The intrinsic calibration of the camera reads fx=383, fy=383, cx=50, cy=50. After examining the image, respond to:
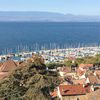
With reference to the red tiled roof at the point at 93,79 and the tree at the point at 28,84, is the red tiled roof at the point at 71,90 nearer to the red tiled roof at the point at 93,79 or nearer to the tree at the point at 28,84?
the red tiled roof at the point at 93,79

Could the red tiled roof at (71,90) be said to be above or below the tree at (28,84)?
below

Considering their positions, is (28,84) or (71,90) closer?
(28,84)

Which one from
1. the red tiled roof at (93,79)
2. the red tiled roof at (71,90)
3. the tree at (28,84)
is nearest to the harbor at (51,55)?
the red tiled roof at (93,79)

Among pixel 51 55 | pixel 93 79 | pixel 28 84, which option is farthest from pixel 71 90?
pixel 51 55

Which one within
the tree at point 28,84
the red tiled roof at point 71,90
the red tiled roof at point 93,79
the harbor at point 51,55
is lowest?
the harbor at point 51,55

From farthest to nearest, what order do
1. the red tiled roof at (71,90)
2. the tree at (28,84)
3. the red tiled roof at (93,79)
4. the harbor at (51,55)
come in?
the harbor at (51,55)
the red tiled roof at (93,79)
the red tiled roof at (71,90)
the tree at (28,84)

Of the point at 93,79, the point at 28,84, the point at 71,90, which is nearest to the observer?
the point at 28,84

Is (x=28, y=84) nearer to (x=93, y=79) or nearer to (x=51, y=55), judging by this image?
(x=93, y=79)

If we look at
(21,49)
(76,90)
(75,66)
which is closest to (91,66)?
(75,66)

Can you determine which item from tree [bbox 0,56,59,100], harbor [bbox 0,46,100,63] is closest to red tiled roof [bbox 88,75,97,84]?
tree [bbox 0,56,59,100]
